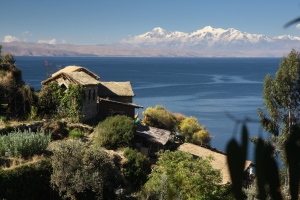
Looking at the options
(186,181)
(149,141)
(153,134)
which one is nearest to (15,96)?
(149,141)

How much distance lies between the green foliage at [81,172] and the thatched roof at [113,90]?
55.0 feet

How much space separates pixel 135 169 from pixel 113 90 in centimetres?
1527

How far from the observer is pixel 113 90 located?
118 ft

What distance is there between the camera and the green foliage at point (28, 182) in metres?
15.5

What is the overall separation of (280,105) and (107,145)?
43.2 ft

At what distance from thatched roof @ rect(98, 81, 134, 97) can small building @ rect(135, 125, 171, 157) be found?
6.42 metres

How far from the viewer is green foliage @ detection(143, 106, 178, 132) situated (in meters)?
39.8

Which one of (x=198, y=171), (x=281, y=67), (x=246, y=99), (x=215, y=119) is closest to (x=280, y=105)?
(x=281, y=67)

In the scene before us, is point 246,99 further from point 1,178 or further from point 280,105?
point 1,178

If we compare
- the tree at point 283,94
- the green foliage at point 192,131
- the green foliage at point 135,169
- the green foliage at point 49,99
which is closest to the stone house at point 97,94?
the green foliage at point 49,99

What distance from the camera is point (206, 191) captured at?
1703 cm

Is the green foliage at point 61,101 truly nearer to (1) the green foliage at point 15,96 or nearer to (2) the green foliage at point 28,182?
(1) the green foliage at point 15,96

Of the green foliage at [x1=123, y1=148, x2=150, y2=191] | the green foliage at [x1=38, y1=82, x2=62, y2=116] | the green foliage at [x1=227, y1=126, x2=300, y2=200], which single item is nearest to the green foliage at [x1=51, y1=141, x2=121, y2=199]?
the green foliage at [x1=123, y1=148, x2=150, y2=191]

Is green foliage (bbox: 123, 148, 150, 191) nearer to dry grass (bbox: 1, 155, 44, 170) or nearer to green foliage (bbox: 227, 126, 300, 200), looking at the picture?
dry grass (bbox: 1, 155, 44, 170)
